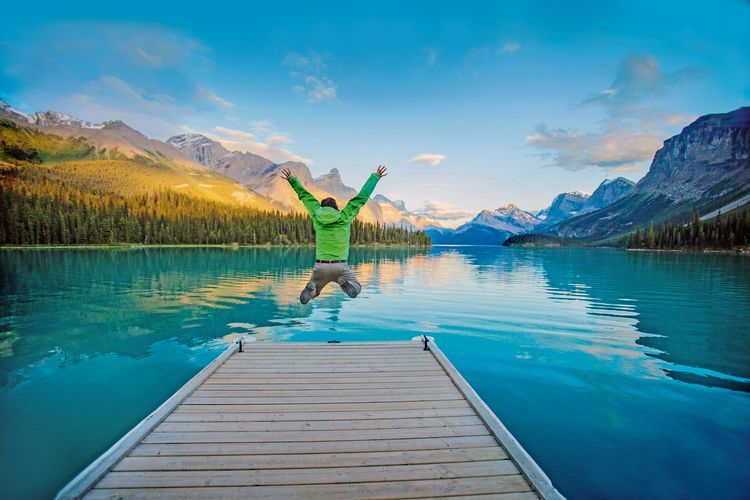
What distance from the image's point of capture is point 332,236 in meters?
10.2

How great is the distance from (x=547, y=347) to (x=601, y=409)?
236 inches

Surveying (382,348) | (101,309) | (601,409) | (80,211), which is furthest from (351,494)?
(80,211)

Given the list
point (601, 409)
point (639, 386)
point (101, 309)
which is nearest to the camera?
point (601, 409)

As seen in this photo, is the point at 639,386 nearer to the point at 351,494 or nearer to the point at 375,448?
the point at 375,448

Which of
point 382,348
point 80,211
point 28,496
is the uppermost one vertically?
point 80,211

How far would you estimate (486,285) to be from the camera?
38.2 meters

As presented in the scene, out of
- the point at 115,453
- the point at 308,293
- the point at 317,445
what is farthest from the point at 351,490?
the point at 308,293

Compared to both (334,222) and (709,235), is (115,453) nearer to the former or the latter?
(334,222)

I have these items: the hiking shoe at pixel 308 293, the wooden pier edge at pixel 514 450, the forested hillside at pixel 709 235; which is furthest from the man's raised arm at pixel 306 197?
the forested hillside at pixel 709 235

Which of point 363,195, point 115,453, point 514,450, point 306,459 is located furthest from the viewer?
point 363,195

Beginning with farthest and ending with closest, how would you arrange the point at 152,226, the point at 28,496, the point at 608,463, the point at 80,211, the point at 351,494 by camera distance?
the point at 152,226, the point at 80,211, the point at 608,463, the point at 28,496, the point at 351,494

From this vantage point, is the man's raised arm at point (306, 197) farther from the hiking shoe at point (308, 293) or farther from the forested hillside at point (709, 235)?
the forested hillside at point (709, 235)

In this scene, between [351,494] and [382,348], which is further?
[382,348]

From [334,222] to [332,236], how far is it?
1.49ft
